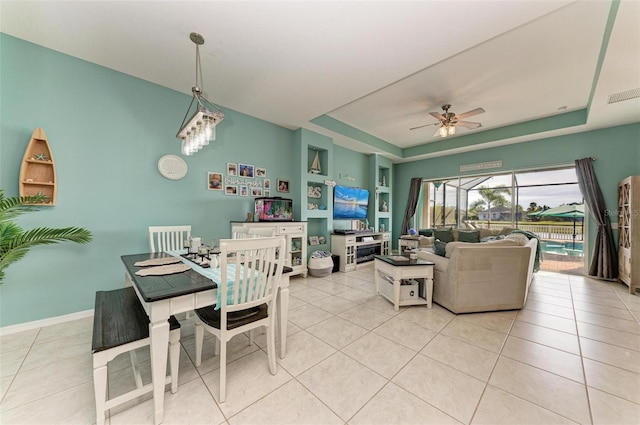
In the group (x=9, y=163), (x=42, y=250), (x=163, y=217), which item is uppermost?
(x=9, y=163)

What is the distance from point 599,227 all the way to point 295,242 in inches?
214

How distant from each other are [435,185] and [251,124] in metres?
5.14

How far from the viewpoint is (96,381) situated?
121 cm

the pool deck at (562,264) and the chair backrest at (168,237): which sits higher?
the chair backrest at (168,237)

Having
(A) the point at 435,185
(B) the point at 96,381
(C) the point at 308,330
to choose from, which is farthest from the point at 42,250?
(A) the point at 435,185

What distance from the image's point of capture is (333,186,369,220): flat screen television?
200 inches

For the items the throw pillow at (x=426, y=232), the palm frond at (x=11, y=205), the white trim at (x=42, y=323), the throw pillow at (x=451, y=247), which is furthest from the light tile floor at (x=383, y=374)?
the throw pillow at (x=426, y=232)

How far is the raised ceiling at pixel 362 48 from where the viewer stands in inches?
74.3

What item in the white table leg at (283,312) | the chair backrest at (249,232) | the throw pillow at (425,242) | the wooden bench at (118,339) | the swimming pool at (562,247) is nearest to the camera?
the wooden bench at (118,339)

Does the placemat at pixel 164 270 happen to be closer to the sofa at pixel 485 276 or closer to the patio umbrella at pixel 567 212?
the sofa at pixel 485 276

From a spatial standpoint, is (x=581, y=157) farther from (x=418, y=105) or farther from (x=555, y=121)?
(x=418, y=105)

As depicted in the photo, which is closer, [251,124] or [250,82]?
[250,82]

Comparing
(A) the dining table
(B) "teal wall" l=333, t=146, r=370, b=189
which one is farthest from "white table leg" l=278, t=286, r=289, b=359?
(B) "teal wall" l=333, t=146, r=370, b=189

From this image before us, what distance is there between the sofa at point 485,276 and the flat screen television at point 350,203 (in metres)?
2.63
